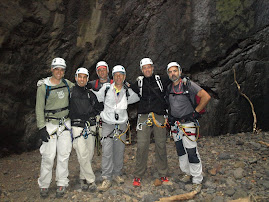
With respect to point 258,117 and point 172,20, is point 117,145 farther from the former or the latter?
A: point 258,117

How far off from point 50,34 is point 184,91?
6.26 metres

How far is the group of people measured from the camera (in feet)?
18.9

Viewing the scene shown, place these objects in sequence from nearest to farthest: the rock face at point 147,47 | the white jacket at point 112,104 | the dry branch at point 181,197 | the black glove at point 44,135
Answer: the dry branch at point 181,197, the black glove at point 44,135, the white jacket at point 112,104, the rock face at point 147,47

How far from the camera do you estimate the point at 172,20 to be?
33.2 feet

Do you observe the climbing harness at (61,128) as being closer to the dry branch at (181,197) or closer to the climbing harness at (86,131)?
the climbing harness at (86,131)

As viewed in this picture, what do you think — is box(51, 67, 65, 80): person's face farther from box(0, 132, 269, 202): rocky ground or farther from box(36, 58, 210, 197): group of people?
box(0, 132, 269, 202): rocky ground

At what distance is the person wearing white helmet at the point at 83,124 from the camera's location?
5960mm

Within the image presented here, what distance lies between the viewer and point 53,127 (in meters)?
5.75

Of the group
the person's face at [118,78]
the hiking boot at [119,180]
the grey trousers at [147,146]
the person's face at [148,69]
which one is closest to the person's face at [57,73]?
the person's face at [118,78]

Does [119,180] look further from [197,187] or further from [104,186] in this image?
[197,187]

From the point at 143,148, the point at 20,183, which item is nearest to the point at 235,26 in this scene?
the point at 143,148

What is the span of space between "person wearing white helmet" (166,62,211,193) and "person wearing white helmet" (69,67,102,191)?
2.36 m

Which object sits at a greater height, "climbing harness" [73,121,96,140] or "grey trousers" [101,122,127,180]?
"climbing harness" [73,121,96,140]

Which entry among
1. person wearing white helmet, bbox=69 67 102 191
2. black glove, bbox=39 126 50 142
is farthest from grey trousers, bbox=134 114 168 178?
black glove, bbox=39 126 50 142
